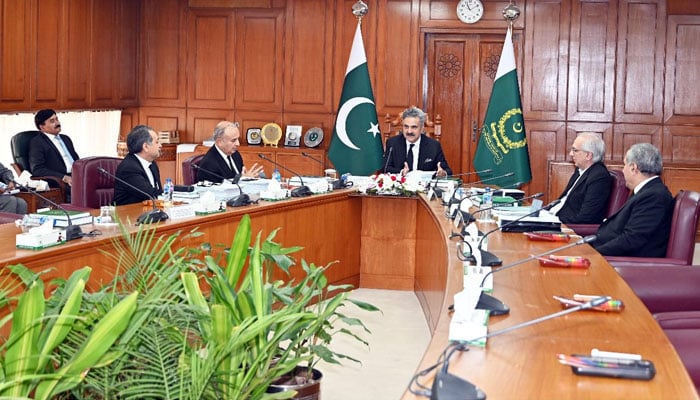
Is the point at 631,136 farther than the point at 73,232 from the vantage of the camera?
Yes

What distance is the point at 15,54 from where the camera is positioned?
8.66 metres

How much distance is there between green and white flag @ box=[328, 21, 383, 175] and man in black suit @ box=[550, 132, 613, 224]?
2.45 meters

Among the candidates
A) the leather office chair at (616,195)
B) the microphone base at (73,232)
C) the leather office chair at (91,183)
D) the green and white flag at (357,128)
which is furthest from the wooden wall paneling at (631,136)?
the microphone base at (73,232)

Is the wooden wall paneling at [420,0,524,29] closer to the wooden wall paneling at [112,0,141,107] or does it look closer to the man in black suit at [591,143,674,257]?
the wooden wall paneling at [112,0,141,107]

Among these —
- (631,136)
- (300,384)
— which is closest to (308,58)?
(631,136)

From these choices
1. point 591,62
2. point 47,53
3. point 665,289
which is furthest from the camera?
point 591,62

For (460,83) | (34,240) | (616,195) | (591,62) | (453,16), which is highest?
(453,16)

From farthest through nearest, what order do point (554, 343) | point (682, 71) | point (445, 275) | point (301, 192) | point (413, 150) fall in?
point (682, 71) → point (413, 150) → point (301, 192) → point (445, 275) → point (554, 343)

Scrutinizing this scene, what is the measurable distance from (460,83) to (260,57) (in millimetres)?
2199

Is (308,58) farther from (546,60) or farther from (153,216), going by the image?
(153,216)

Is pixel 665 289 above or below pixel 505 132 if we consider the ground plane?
below

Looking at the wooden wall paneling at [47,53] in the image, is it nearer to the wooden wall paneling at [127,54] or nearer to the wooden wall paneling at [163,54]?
the wooden wall paneling at [127,54]

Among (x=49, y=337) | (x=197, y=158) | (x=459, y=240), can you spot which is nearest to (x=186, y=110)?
(x=197, y=158)

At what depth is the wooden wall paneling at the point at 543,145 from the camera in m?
10.4
